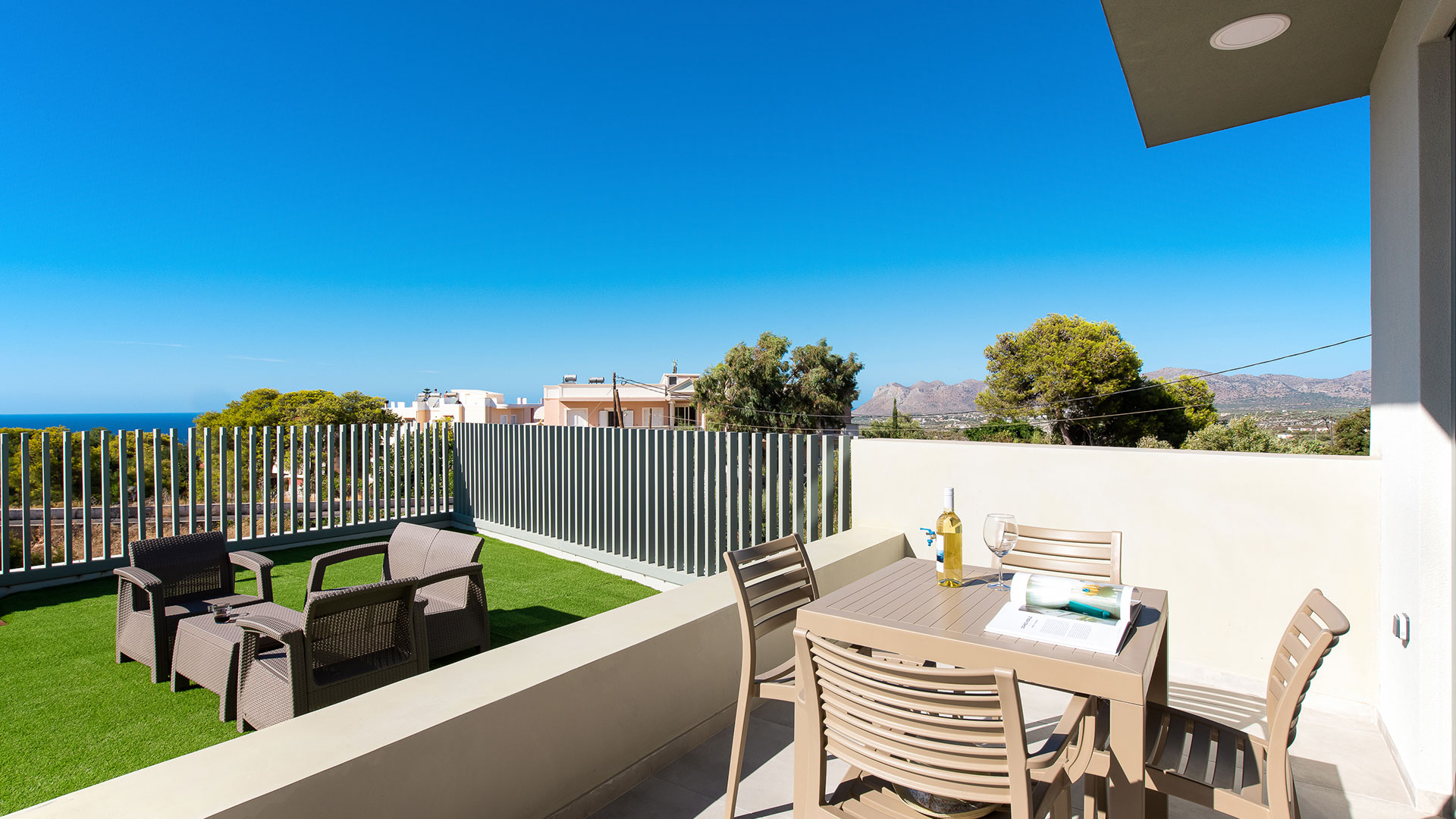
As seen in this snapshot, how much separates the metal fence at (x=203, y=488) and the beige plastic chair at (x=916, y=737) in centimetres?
699

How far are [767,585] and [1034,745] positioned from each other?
124 centimetres

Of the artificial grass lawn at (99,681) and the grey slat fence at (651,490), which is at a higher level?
the grey slat fence at (651,490)

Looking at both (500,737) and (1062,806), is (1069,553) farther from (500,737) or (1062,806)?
(500,737)

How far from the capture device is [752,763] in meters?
2.37

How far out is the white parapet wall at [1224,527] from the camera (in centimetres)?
281

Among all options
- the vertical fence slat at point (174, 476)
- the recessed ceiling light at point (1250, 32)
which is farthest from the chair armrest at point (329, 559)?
the recessed ceiling light at point (1250, 32)

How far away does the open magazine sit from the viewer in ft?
5.27

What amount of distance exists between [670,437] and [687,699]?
3.43 m

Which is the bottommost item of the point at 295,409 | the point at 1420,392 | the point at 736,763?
the point at 736,763

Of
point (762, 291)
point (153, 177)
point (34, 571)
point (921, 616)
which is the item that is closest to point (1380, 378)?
point (921, 616)

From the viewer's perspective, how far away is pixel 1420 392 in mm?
2164

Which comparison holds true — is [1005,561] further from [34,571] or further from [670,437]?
[34,571]

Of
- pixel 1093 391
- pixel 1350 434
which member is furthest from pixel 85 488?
pixel 1093 391

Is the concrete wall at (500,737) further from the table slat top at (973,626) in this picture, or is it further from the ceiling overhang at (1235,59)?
the ceiling overhang at (1235,59)
